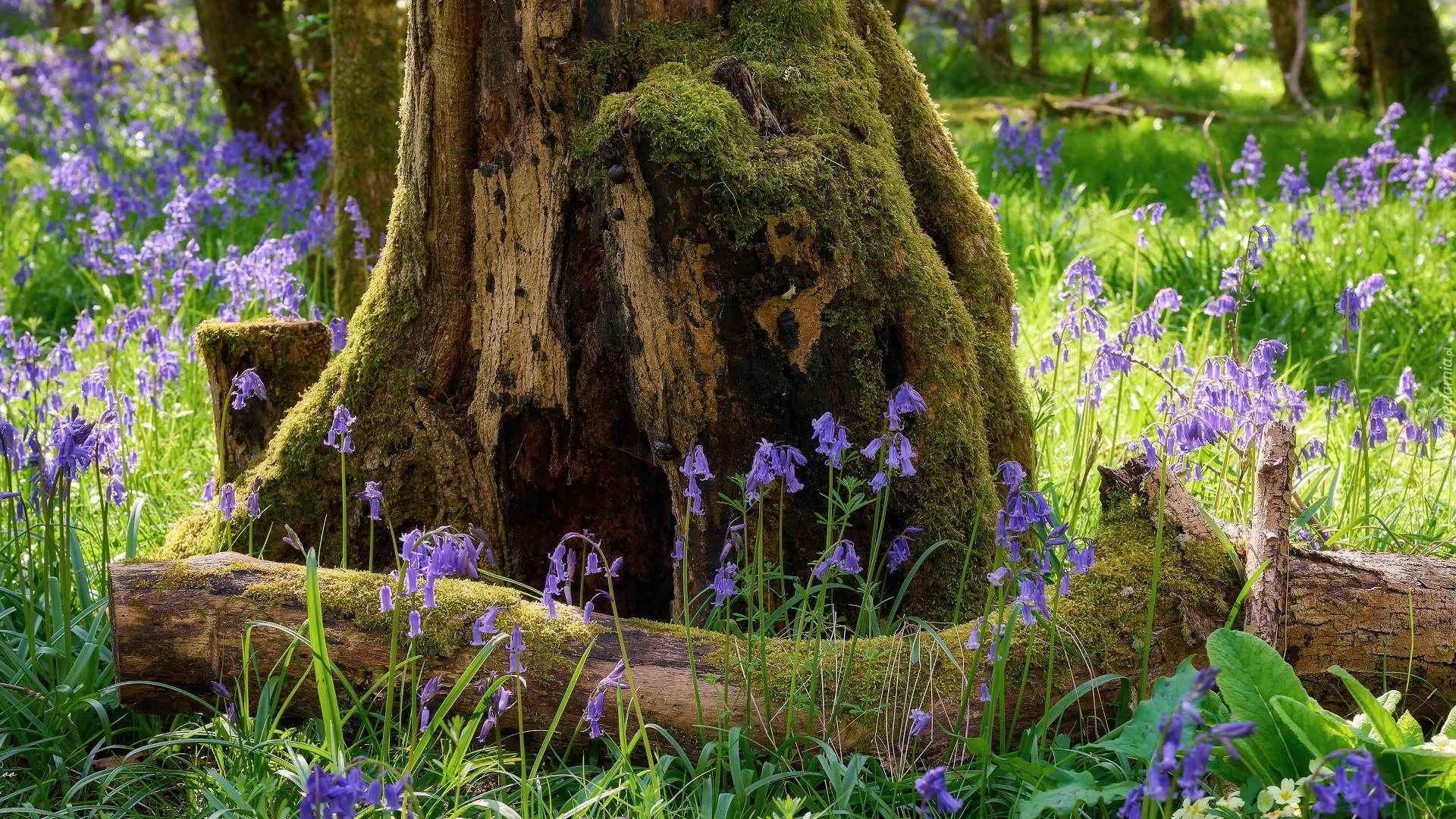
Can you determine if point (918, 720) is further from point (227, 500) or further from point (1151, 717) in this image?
point (227, 500)

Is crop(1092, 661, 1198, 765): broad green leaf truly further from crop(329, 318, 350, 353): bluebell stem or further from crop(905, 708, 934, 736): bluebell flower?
crop(329, 318, 350, 353): bluebell stem

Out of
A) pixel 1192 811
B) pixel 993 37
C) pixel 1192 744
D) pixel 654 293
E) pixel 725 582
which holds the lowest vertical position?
pixel 1192 811

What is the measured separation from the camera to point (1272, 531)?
7.37 feet

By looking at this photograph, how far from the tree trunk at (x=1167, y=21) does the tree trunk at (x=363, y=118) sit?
1680 cm

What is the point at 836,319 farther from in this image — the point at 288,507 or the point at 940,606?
the point at 288,507

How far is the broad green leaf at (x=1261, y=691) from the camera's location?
1.94 metres

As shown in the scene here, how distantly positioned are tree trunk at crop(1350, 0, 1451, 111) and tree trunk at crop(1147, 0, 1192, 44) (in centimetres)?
906

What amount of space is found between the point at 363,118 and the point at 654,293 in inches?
124

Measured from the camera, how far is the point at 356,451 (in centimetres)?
301

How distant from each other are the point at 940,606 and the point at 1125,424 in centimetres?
195

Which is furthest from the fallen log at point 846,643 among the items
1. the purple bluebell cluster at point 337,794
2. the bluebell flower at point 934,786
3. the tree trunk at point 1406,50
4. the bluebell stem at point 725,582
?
the tree trunk at point 1406,50

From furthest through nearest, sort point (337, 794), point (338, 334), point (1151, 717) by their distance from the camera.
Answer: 1. point (338, 334)
2. point (1151, 717)
3. point (337, 794)

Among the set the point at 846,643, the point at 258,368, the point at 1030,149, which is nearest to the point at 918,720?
the point at 846,643

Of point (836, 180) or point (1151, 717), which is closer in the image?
point (1151, 717)
